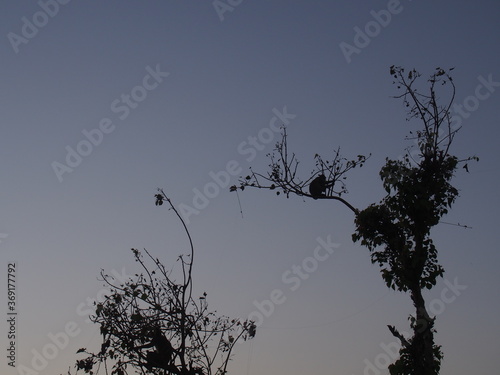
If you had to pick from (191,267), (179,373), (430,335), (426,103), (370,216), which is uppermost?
(426,103)

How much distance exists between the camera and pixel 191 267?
1159 cm

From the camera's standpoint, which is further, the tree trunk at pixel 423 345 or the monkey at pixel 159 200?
the monkey at pixel 159 200

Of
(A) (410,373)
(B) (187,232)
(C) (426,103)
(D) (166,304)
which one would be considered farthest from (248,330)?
(C) (426,103)

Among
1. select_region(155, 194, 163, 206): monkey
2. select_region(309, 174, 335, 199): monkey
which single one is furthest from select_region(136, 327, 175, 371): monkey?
select_region(309, 174, 335, 199): monkey

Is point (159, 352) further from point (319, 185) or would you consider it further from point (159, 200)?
point (319, 185)

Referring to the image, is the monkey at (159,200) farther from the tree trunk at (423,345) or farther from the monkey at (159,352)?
the tree trunk at (423,345)

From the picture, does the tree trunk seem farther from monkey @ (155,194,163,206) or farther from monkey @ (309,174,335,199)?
monkey @ (155,194,163,206)

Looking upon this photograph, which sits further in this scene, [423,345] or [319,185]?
[319,185]

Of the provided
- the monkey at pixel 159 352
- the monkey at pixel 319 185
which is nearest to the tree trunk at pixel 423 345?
the monkey at pixel 319 185

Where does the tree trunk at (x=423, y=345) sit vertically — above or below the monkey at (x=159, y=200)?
→ below

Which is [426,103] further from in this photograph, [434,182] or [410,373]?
[410,373]

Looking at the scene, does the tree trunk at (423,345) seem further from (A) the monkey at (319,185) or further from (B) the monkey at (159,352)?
(B) the monkey at (159,352)

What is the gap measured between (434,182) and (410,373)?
395 centimetres

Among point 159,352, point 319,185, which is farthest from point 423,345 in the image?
point 159,352
